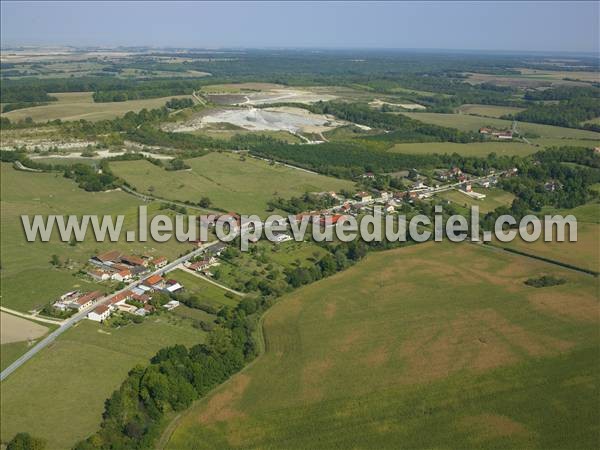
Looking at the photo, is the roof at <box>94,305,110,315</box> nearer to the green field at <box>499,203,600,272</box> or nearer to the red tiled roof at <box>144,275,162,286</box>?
A: the red tiled roof at <box>144,275,162,286</box>

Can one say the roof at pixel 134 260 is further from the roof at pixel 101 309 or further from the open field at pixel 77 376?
the open field at pixel 77 376

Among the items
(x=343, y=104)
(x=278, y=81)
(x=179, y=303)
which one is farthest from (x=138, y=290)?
(x=278, y=81)

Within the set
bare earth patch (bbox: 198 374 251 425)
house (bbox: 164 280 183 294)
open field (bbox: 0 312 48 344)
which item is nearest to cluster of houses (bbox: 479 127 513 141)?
house (bbox: 164 280 183 294)

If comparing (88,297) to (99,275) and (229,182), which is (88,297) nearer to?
(99,275)

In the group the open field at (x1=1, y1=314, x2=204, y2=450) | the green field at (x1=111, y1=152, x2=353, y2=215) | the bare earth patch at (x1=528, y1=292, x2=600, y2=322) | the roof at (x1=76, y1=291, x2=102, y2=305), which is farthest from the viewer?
the green field at (x1=111, y1=152, x2=353, y2=215)

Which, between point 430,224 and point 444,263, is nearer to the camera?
point 444,263

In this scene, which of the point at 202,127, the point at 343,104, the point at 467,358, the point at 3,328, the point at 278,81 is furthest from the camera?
the point at 278,81

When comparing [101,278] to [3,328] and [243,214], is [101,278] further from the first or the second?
[243,214]

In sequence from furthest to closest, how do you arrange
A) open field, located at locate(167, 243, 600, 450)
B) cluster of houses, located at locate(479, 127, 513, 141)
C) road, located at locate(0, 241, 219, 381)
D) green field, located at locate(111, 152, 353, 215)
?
cluster of houses, located at locate(479, 127, 513, 141) → green field, located at locate(111, 152, 353, 215) → road, located at locate(0, 241, 219, 381) → open field, located at locate(167, 243, 600, 450)
